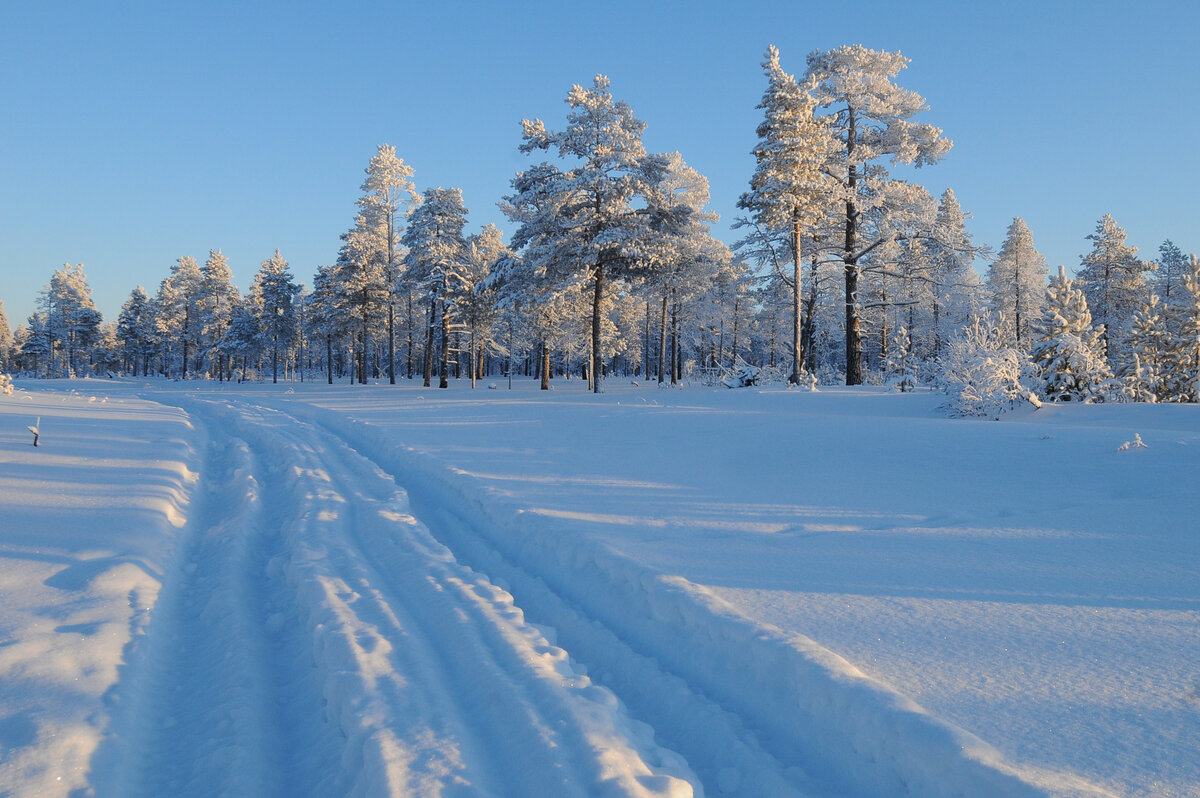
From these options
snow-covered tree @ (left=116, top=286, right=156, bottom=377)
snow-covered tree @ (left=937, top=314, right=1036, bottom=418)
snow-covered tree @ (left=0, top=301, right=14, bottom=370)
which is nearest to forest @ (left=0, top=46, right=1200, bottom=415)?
snow-covered tree @ (left=937, top=314, right=1036, bottom=418)

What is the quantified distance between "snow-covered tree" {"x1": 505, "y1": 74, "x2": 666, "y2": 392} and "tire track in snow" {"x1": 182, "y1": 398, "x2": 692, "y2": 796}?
61.5 ft

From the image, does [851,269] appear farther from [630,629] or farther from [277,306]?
[277,306]

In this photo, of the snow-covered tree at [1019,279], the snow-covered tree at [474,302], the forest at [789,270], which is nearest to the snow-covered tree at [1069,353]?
the forest at [789,270]

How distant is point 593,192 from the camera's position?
24188mm

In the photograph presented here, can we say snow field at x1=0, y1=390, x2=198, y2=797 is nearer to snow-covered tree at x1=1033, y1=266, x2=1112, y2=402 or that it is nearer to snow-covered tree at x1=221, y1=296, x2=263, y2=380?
snow-covered tree at x1=1033, y1=266, x2=1112, y2=402

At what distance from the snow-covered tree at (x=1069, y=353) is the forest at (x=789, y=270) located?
4 centimetres

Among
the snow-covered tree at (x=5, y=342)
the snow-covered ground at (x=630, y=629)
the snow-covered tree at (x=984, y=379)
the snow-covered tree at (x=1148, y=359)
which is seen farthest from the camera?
the snow-covered tree at (x=5, y=342)

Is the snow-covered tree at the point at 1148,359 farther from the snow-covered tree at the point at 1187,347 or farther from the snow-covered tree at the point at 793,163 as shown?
the snow-covered tree at the point at 793,163

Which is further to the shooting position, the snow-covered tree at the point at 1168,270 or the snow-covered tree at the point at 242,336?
the snow-covered tree at the point at 242,336

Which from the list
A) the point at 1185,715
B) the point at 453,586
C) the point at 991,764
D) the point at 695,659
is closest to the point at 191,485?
the point at 453,586

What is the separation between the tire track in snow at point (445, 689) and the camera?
3.03 m

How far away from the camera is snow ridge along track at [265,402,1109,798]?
9.89 ft

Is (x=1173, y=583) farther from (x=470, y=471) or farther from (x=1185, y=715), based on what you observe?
(x=470, y=471)

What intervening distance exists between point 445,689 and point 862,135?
24.7 m
